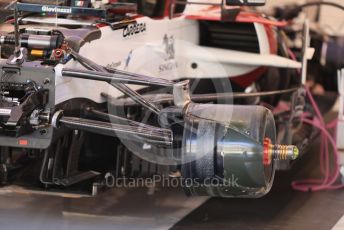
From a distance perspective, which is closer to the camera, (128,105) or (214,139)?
(214,139)

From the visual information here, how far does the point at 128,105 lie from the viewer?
407 centimetres

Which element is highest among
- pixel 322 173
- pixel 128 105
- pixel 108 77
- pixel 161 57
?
pixel 108 77

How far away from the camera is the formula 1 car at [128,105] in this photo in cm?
334

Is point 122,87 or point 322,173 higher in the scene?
point 122,87

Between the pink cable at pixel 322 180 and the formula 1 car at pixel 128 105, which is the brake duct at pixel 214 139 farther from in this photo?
the pink cable at pixel 322 180

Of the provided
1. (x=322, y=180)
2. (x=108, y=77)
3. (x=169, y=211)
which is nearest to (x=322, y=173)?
(x=322, y=180)

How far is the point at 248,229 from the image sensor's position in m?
4.16

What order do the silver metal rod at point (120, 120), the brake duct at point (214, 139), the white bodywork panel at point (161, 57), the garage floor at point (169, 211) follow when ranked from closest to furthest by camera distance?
the brake duct at point (214, 139) → the silver metal rod at point (120, 120) → the white bodywork panel at point (161, 57) → the garage floor at point (169, 211)

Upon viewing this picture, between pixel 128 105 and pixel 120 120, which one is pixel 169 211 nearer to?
pixel 128 105

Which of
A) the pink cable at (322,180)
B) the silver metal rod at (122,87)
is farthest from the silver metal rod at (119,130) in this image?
the pink cable at (322,180)

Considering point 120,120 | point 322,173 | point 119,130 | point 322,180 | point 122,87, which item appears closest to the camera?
point 119,130

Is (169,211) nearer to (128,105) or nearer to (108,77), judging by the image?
(128,105)

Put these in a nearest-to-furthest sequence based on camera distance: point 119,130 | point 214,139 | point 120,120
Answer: point 214,139, point 119,130, point 120,120

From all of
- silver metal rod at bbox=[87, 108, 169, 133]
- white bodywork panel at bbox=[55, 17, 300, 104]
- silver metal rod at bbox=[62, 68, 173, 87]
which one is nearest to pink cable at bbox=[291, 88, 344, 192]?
white bodywork panel at bbox=[55, 17, 300, 104]
